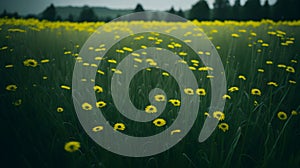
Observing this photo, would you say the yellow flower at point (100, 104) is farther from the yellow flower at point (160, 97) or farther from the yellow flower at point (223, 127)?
the yellow flower at point (223, 127)

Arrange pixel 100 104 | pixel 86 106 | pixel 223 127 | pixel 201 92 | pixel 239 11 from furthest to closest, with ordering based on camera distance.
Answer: pixel 239 11 → pixel 201 92 → pixel 100 104 → pixel 86 106 → pixel 223 127

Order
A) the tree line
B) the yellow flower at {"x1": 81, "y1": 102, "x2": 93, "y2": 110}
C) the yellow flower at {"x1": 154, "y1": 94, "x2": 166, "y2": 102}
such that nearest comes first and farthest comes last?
the yellow flower at {"x1": 81, "y1": 102, "x2": 93, "y2": 110}
the yellow flower at {"x1": 154, "y1": 94, "x2": 166, "y2": 102}
the tree line

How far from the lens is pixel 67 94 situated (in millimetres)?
1783

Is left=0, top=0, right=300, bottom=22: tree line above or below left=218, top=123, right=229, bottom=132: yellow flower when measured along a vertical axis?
above

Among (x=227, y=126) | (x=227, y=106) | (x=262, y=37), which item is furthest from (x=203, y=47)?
(x=227, y=126)

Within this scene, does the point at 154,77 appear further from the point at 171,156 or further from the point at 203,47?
the point at 203,47

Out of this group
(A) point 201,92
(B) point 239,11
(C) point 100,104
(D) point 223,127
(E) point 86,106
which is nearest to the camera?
(D) point 223,127

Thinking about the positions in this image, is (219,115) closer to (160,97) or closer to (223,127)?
(223,127)

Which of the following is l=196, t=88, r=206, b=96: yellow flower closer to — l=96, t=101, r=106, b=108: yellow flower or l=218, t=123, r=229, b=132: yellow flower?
l=218, t=123, r=229, b=132: yellow flower

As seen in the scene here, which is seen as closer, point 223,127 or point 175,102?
point 223,127

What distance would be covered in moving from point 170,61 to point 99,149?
1.72 meters

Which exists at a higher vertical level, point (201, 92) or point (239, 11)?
point (239, 11)

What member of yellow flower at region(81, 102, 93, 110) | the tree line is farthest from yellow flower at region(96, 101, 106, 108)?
the tree line

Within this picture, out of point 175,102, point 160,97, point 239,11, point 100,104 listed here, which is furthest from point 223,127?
point 239,11
